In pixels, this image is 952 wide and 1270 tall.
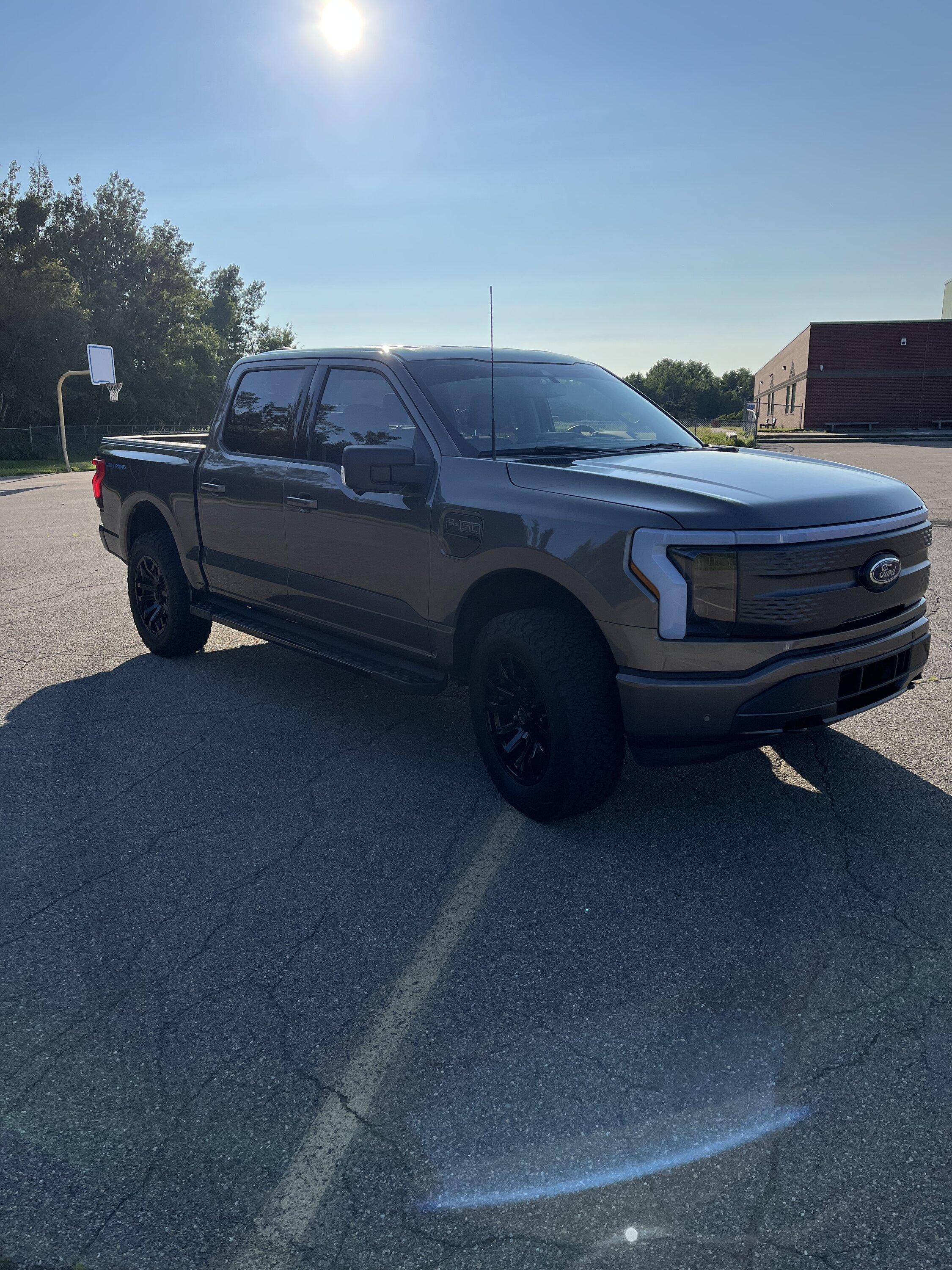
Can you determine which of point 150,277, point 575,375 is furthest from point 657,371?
point 575,375

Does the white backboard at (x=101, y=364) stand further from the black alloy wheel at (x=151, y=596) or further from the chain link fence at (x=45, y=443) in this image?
the black alloy wheel at (x=151, y=596)

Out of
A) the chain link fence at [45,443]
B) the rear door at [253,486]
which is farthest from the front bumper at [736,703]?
the chain link fence at [45,443]

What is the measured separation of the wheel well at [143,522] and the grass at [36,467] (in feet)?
93.1

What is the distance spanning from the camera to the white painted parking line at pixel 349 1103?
6.73ft

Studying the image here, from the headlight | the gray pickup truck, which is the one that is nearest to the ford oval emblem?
the gray pickup truck

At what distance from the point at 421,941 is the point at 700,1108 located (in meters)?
1.10

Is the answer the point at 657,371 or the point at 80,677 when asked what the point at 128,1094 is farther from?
the point at 657,371

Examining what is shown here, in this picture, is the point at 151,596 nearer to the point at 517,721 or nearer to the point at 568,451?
the point at 568,451

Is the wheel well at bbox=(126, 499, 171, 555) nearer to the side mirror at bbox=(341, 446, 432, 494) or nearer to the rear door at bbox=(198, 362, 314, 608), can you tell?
the rear door at bbox=(198, 362, 314, 608)

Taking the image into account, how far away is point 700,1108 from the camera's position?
2.41 metres

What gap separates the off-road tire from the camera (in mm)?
6539

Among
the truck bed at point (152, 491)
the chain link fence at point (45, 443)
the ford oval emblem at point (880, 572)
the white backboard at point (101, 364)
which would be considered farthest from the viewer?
the chain link fence at point (45, 443)

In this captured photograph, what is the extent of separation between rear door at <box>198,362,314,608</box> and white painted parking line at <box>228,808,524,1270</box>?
8.53ft

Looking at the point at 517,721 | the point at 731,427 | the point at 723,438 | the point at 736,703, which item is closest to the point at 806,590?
the point at 736,703
